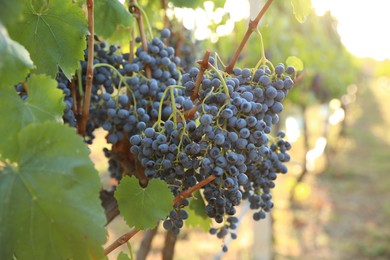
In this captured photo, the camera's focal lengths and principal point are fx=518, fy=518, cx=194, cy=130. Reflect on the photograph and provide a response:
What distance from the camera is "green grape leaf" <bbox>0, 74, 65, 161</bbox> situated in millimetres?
644

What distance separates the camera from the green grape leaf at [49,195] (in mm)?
599

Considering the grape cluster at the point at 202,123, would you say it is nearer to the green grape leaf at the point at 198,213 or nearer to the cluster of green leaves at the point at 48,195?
the green grape leaf at the point at 198,213

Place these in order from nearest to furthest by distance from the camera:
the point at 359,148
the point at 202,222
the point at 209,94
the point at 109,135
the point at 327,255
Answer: the point at 209,94 → the point at 109,135 → the point at 202,222 → the point at 327,255 → the point at 359,148

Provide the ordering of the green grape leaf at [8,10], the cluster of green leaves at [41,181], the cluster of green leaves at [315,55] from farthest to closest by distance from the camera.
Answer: the cluster of green leaves at [315,55], the cluster of green leaves at [41,181], the green grape leaf at [8,10]

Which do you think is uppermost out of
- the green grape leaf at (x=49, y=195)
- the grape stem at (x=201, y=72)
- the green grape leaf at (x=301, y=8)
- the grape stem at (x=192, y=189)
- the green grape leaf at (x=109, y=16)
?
the green grape leaf at (x=301, y=8)

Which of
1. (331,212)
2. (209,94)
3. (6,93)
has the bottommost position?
(6,93)

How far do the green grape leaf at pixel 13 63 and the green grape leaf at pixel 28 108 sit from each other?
64 mm

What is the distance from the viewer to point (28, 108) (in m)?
0.69

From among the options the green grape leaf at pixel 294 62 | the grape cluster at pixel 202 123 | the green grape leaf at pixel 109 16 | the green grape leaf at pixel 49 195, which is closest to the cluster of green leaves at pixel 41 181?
the green grape leaf at pixel 49 195

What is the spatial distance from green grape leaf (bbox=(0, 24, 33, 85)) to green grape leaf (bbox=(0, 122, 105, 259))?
63 mm

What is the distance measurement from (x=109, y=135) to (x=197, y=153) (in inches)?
11.4

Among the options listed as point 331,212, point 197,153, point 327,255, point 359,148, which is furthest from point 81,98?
point 359,148

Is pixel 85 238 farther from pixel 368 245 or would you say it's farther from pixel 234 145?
pixel 368 245

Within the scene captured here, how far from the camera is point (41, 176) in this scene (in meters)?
0.60
